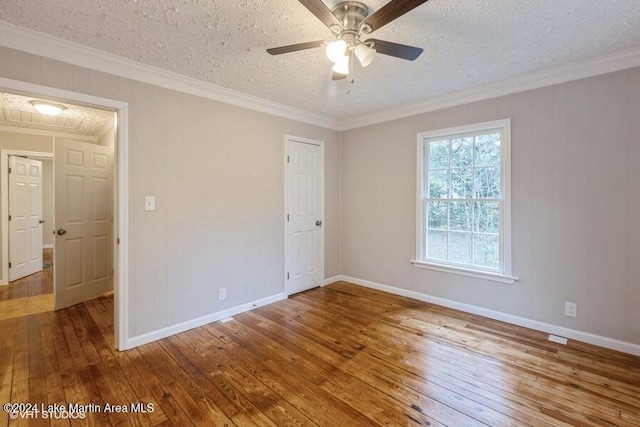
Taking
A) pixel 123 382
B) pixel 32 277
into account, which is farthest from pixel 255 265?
pixel 32 277

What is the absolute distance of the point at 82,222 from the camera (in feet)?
12.5

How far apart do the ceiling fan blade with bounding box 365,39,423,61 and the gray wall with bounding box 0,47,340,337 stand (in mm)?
1973

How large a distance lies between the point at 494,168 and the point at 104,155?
499cm

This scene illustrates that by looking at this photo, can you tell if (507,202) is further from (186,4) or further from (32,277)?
(32,277)

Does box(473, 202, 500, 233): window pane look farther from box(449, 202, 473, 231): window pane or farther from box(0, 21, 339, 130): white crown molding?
box(0, 21, 339, 130): white crown molding

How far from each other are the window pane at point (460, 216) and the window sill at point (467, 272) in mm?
472

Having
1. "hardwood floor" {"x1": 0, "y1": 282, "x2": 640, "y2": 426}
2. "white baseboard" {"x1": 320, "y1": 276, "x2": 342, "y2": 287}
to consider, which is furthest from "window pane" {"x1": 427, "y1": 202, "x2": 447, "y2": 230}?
"white baseboard" {"x1": 320, "y1": 276, "x2": 342, "y2": 287}

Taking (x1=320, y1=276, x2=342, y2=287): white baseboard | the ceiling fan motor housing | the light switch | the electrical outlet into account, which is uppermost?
the ceiling fan motor housing

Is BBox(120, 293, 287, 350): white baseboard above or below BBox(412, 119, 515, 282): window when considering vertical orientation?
below

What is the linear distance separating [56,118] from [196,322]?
3511 mm

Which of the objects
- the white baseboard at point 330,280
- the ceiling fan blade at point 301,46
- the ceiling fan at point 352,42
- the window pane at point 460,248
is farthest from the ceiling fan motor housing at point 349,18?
the white baseboard at point 330,280

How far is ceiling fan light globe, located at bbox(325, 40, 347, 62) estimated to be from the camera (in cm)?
175

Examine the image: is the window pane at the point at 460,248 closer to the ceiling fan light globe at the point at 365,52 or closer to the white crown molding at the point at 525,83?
the white crown molding at the point at 525,83

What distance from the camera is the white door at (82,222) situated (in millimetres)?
3574
